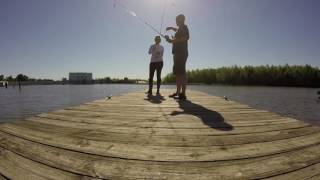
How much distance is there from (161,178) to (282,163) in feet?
3.41

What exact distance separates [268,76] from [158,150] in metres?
104

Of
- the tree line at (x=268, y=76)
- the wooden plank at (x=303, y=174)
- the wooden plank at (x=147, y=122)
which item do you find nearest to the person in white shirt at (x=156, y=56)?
the wooden plank at (x=147, y=122)

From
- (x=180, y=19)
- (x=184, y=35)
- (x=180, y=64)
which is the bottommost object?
(x=180, y=64)

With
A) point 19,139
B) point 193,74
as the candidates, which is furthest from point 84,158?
point 193,74

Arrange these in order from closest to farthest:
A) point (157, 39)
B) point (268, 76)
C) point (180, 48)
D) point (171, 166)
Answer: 1. point (171, 166)
2. point (180, 48)
3. point (157, 39)
4. point (268, 76)

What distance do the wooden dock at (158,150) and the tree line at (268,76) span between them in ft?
334

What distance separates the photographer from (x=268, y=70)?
98.1 meters

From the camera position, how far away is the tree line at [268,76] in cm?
9181

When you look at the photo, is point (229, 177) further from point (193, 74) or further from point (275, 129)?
point (193, 74)

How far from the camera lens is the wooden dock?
183 centimetres

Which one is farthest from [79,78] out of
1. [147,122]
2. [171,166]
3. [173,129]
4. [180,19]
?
[171,166]

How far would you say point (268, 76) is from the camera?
321ft

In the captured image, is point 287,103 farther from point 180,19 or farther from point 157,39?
point 180,19

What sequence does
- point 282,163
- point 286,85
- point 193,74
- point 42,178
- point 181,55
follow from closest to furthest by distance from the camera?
point 42,178 → point 282,163 → point 181,55 → point 286,85 → point 193,74
